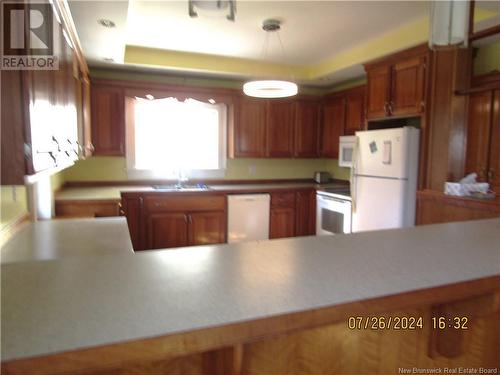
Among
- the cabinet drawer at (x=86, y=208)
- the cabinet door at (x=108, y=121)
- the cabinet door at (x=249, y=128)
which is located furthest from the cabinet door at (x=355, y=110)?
the cabinet drawer at (x=86, y=208)

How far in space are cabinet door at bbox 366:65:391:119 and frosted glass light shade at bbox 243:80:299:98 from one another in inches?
47.5

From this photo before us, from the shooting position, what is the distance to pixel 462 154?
2.99m

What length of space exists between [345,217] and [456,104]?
1609 mm

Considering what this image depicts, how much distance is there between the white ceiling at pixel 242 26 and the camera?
2.59 m

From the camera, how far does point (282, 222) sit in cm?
449

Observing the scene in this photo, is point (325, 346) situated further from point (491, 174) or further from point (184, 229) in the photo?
point (184, 229)

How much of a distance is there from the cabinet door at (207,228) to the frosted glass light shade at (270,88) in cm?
170

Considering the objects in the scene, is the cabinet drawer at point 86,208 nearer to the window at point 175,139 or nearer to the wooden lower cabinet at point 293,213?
the window at point 175,139

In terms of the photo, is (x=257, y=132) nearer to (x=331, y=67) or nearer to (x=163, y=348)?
(x=331, y=67)

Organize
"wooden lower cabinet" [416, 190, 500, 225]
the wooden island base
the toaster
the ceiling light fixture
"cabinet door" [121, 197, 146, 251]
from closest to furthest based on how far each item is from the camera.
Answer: the wooden island base → the ceiling light fixture → "wooden lower cabinet" [416, 190, 500, 225] → "cabinet door" [121, 197, 146, 251] → the toaster

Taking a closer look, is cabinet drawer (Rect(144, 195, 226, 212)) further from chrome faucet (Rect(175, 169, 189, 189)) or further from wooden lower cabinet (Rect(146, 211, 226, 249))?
chrome faucet (Rect(175, 169, 189, 189))

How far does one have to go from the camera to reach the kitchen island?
61cm

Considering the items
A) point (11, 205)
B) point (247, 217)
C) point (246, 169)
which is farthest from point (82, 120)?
point (246, 169)

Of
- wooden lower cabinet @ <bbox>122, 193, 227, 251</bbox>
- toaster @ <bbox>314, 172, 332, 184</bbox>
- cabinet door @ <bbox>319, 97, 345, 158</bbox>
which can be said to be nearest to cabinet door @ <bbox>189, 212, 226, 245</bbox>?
wooden lower cabinet @ <bbox>122, 193, 227, 251</bbox>
